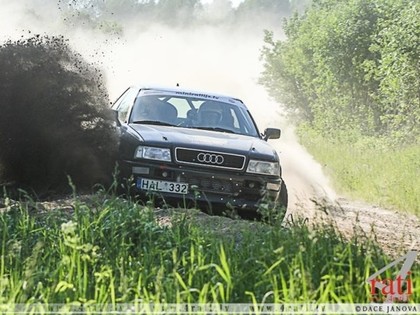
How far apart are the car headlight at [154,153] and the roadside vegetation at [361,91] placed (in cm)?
580

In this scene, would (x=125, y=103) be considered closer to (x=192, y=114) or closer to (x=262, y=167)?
(x=192, y=114)

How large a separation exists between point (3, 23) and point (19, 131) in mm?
46600

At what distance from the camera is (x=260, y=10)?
165 meters

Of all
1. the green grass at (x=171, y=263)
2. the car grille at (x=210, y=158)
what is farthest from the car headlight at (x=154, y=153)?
the green grass at (x=171, y=263)

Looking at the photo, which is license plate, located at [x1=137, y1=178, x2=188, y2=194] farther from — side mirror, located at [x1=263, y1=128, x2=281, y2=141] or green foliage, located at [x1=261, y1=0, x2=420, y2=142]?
green foliage, located at [x1=261, y1=0, x2=420, y2=142]

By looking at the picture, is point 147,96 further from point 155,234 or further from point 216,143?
point 155,234

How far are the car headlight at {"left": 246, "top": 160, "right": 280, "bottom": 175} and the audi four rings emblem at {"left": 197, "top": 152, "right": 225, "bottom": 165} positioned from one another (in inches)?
13.5

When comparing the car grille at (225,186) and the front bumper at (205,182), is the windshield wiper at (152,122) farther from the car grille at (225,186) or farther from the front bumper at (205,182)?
the car grille at (225,186)

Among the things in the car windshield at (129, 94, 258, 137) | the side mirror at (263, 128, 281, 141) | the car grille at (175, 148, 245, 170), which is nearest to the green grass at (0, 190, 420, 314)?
the car grille at (175, 148, 245, 170)

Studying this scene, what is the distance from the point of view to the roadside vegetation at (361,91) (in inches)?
765

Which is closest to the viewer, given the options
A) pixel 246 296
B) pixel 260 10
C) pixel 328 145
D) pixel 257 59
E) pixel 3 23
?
pixel 246 296

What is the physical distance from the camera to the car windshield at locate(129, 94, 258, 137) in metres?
11.9

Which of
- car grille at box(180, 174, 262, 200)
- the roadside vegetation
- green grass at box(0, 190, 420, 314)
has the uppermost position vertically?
the roadside vegetation

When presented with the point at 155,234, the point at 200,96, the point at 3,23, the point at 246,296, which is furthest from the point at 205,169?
the point at 3,23
